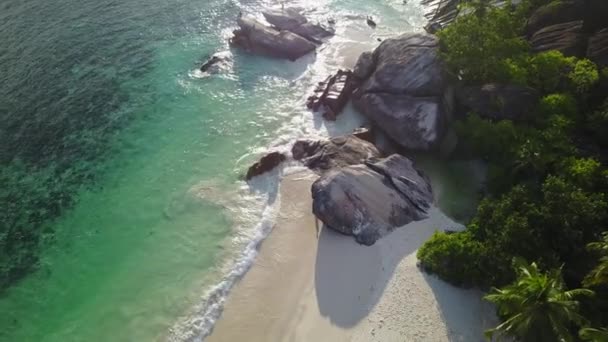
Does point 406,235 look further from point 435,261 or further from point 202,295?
point 202,295

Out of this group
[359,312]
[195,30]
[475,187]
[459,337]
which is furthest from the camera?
[195,30]

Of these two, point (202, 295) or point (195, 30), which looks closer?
point (202, 295)

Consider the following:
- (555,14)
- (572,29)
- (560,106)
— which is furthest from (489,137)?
(555,14)

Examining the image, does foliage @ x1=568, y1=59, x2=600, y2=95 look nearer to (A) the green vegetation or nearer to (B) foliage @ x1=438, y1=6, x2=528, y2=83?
(A) the green vegetation

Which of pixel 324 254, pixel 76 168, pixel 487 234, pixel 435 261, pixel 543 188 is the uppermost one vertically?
pixel 543 188

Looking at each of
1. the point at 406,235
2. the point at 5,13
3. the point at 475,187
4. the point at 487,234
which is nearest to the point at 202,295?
the point at 406,235

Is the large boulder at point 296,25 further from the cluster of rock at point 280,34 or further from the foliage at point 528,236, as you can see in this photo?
the foliage at point 528,236

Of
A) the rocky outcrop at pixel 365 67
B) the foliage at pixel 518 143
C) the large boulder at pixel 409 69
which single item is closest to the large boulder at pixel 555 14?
the large boulder at pixel 409 69

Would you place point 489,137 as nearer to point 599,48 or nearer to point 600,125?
point 600,125
